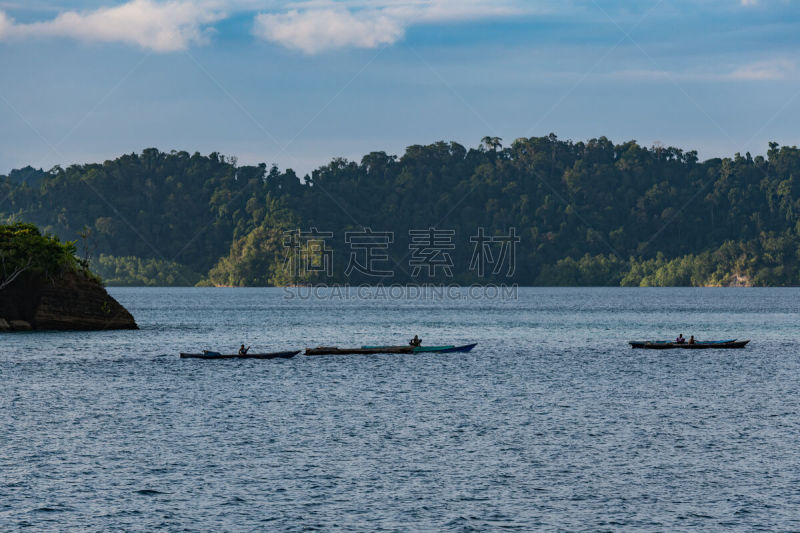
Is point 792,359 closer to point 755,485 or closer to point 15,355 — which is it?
point 755,485

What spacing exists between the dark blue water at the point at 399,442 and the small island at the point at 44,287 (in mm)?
18374

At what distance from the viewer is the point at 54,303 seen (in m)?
115

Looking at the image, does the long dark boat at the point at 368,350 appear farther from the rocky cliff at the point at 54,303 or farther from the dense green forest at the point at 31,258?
the rocky cliff at the point at 54,303

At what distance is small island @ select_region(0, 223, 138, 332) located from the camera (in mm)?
112125

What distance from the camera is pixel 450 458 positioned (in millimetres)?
45062

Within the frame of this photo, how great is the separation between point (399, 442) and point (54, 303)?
76.8m

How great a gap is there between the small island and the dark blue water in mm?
18374

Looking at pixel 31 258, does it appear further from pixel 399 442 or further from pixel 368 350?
pixel 399 442

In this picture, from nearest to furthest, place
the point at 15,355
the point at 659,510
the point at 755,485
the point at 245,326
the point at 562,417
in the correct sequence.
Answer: the point at 659,510 < the point at 755,485 < the point at 562,417 < the point at 15,355 < the point at 245,326

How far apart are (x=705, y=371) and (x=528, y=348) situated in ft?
89.9

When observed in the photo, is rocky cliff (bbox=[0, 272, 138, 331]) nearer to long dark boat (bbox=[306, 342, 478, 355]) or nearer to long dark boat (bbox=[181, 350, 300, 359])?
long dark boat (bbox=[181, 350, 300, 359])

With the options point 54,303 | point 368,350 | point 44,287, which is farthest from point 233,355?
point 44,287

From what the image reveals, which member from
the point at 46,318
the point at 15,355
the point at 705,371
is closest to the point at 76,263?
the point at 46,318

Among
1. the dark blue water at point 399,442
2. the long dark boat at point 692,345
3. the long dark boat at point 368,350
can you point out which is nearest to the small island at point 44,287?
the dark blue water at point 399,442
